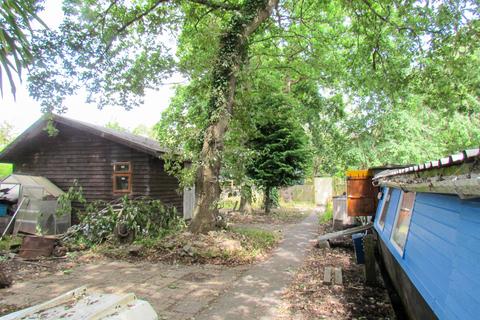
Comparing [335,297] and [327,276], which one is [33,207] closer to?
[327,276]

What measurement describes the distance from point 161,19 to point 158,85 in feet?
7.70

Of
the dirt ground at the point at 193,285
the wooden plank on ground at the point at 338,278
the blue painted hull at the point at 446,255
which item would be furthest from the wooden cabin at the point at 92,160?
the blue painted hull at the point at 446,255

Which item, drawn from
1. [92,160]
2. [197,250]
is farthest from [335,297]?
[92,160]

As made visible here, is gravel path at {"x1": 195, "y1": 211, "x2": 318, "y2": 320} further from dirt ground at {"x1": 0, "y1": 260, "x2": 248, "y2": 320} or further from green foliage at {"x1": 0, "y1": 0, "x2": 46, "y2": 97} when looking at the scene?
green foliage at {"x1": 0, "y1": 0, "x2": 46, "y2": 97}

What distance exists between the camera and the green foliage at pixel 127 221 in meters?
9.80

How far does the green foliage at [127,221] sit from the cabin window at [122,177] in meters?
2.39

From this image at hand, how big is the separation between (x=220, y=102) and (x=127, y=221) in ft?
14.0

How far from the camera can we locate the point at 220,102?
376 inches

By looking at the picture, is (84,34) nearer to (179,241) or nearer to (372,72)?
(179,241)

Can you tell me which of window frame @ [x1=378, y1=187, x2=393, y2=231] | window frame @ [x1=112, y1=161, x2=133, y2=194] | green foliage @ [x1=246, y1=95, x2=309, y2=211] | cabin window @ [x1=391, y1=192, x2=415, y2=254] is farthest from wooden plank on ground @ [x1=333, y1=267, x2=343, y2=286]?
green foliage @ [x1=246, y1=95, x2=309, y2=211]

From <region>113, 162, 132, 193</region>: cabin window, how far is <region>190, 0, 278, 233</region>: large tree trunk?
4.62 metres

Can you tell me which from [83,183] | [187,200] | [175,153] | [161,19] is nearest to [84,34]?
[161,19]

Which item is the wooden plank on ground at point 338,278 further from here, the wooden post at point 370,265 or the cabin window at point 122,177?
the cabin window at point 122,177

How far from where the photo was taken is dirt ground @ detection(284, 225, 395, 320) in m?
4.80
